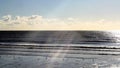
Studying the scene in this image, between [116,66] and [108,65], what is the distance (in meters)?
0.61

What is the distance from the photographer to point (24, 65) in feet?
57.0

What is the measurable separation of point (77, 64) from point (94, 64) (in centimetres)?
115

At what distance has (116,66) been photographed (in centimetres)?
1684

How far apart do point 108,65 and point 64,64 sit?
296cm

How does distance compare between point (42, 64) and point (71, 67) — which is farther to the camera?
point (42, 64)

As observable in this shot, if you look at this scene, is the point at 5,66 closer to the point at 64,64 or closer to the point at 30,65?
the point at 30,65

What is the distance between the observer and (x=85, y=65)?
1714cm

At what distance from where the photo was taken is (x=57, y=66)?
55.2 feet

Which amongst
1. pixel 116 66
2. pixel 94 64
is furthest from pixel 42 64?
pixel 116 66

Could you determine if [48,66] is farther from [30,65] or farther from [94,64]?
[94,64]

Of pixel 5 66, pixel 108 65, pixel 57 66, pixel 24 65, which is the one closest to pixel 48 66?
pixel 57 66

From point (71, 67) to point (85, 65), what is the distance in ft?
3.65

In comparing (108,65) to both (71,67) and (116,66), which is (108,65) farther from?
(71,67)

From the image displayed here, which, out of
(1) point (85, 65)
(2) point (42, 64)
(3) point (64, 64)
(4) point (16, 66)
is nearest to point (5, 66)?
(4) point (16, 66)
